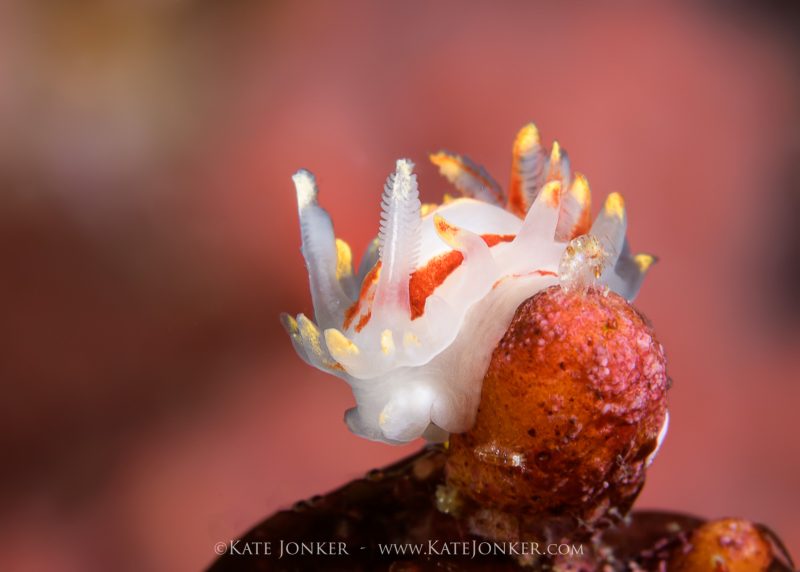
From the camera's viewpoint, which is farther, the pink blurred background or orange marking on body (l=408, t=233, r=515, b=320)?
the pink blurred background

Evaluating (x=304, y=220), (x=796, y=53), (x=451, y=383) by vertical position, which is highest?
(x=796, y=53)

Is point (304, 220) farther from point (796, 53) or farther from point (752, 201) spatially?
point (796, 53)

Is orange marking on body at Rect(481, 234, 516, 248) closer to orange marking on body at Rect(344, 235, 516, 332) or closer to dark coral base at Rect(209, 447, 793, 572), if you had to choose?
orange marking on body at Rect(344, 235, 516, 332)

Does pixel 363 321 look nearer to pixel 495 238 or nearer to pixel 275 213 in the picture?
pixel 495 238

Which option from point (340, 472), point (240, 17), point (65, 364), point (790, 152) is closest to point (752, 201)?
point (790, 152)

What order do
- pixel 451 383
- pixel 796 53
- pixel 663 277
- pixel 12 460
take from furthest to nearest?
1. pixel 796 53
2. pixel 663 277
3. pixel 12 460
4. pixel 451 383

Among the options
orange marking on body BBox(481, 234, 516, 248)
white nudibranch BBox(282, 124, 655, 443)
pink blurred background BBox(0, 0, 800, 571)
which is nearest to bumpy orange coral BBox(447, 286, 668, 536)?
white nudibranch BBox(282, 124, 655, 443)

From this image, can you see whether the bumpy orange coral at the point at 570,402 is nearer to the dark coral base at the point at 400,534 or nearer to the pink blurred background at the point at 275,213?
the dark coral base at the point at 400,534
